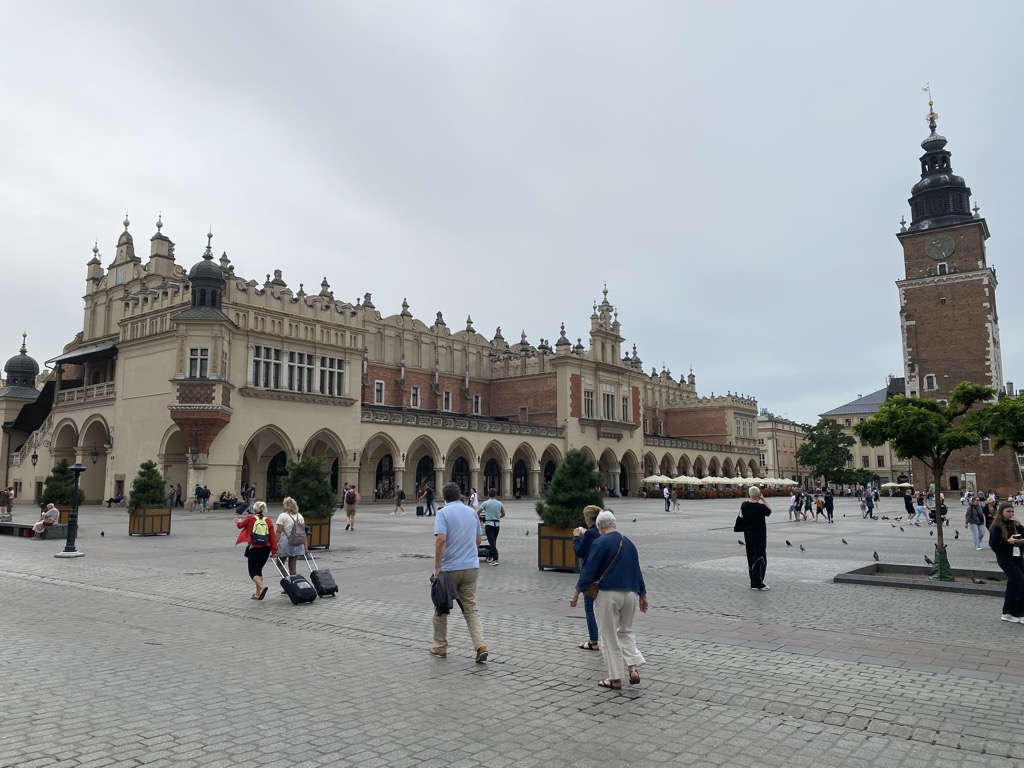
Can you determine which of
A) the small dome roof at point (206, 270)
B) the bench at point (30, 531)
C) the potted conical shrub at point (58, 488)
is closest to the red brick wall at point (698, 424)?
the small dome roof at point (206, 270)

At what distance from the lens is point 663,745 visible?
492 cm

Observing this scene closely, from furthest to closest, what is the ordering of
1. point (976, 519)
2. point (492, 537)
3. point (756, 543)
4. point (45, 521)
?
1. point (45, 521)
2. point (976, 519)
3. point (492, 537)
4. point (756, 543)

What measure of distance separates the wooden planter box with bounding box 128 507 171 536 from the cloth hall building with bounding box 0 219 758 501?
521cm

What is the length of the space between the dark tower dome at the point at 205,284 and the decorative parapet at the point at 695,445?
3858 centimetres

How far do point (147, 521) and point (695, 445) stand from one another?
188ft

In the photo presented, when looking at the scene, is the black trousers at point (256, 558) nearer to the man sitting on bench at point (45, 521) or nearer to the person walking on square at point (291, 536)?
the person walking on square at point (291, 536)

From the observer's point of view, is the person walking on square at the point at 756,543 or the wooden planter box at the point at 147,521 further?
the wooden planter box at the point at 147,521

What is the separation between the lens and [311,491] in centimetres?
1692

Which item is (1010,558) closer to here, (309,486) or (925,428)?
(925,428)

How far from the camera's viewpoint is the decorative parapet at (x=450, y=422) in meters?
42.9

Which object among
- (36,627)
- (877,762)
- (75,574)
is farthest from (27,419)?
(877,762)

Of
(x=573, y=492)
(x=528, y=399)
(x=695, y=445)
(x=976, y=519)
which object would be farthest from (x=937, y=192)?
(x=573, y=492)

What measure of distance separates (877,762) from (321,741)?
11.5 feet

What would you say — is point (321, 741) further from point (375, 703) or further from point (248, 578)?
point (248, 578)
